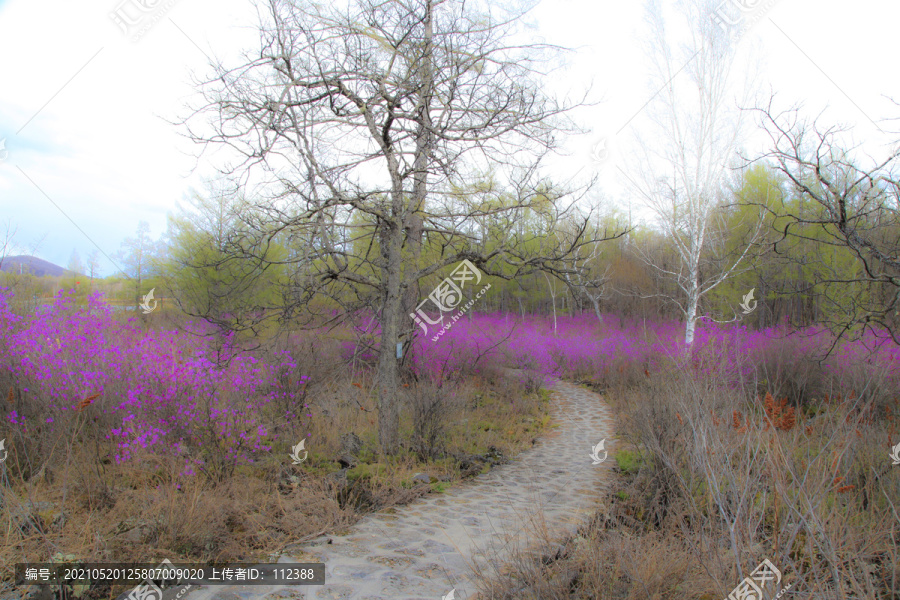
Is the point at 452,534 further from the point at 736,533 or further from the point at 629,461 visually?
the point at 629,461

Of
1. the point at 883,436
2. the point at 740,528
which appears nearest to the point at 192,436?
the point at 740,528

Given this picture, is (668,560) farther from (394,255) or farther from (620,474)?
(394,255)

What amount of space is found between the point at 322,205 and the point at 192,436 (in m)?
2.81

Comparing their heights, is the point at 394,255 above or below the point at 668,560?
above

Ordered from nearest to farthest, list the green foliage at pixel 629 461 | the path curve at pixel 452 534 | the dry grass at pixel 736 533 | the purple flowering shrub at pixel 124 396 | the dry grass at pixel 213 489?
1. the dry grass at pixel 736 533
2. the path curve at pixel 452 534
3. the dry grass at pixel 213 489
4. the purple flowering shrub at pixel 124 396
5. the green foliage at pixel 629 461

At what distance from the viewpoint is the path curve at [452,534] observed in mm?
2939

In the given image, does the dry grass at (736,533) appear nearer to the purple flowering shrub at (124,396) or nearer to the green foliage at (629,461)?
the green foliage at (629,461)

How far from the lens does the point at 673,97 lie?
12539 mm

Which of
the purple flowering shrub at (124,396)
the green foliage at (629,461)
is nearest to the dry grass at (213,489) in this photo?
the purple flowering shrub at (124,396)

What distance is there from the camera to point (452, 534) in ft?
12.9

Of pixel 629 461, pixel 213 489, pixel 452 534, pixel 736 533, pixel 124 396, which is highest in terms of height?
pixel 124 396

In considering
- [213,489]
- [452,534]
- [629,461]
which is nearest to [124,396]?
[213,489]

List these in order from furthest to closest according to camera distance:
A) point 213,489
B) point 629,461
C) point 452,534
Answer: point 629,461 → point 213,489 → point 452,534

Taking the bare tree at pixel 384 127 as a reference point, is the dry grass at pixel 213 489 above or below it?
below
